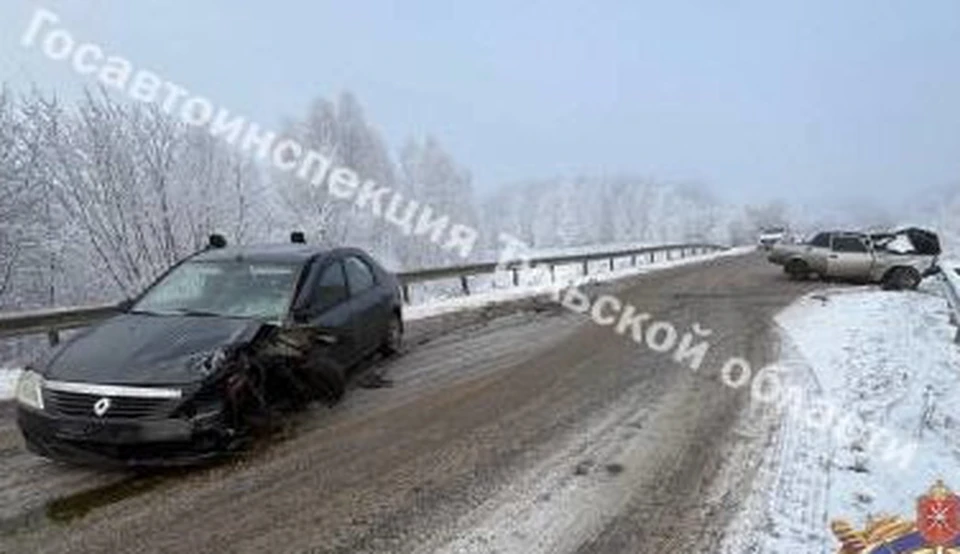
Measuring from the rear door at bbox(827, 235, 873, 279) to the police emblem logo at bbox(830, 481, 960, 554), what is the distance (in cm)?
2182

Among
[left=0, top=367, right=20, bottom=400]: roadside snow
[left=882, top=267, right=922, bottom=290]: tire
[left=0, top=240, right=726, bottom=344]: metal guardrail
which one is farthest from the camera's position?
[left=882, top=267, right=922, bottom=290]: tire

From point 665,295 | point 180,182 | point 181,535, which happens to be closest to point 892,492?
point 181,535

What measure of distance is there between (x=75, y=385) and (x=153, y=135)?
23781mm

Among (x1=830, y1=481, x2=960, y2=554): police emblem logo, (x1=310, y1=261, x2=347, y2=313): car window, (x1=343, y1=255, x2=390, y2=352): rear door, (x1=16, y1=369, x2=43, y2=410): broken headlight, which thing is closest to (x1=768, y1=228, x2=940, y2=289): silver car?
(x1=343, y1=255, x2=390, y2=352): rear door

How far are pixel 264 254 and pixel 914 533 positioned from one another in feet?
21.0

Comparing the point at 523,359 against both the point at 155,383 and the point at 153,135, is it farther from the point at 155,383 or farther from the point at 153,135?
the point at 153,135

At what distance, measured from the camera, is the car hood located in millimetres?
7582

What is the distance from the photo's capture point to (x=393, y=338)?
13.1 meters

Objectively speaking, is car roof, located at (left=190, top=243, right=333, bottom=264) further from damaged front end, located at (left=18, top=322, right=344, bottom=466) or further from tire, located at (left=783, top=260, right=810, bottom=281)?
tire, located at (left=783, top=260, right=810, bottom=281)

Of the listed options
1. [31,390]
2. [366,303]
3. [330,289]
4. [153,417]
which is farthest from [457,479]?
[366,303]

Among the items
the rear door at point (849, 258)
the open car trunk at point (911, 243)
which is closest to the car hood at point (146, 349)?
the rear door at point (849, 258)

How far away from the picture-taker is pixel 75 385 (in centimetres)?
749

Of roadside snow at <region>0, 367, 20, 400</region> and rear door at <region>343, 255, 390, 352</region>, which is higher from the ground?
rear door at <region>343, 255, 390, 352</region>

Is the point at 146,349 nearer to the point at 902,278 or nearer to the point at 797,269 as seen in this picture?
the point at 902,278
